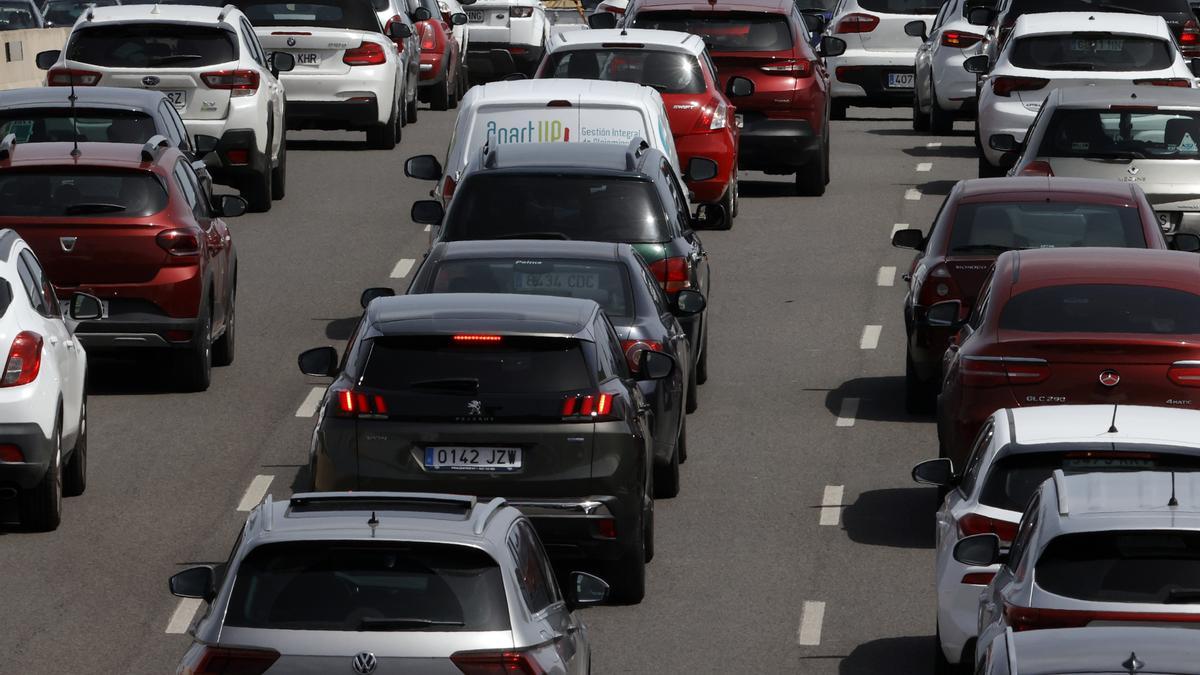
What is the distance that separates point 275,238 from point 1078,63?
776 centimetres

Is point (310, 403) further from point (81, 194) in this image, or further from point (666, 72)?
point (666, 72)

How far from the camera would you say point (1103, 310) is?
15.2m

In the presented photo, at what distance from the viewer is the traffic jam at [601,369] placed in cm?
962

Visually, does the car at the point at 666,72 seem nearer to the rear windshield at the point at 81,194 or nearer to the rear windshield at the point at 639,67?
the rear windshield at the point at 639,67

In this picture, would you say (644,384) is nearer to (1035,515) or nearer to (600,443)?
(600,443)

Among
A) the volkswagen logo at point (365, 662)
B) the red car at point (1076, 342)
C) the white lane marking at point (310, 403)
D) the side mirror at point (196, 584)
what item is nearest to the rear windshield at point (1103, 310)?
the red car at point (1076, 342)

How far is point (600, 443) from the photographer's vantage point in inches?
518

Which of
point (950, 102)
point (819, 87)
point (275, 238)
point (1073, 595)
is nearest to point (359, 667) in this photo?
point (1073, 595)

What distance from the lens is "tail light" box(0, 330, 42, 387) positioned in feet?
49.6

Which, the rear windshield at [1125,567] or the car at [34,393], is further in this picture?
the car at [34,393]

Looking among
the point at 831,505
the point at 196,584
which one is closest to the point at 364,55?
the point at 831,505

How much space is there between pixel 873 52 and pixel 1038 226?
1733 centimetres

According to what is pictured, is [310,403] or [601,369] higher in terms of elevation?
[601,369]

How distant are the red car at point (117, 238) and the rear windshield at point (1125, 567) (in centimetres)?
1041
